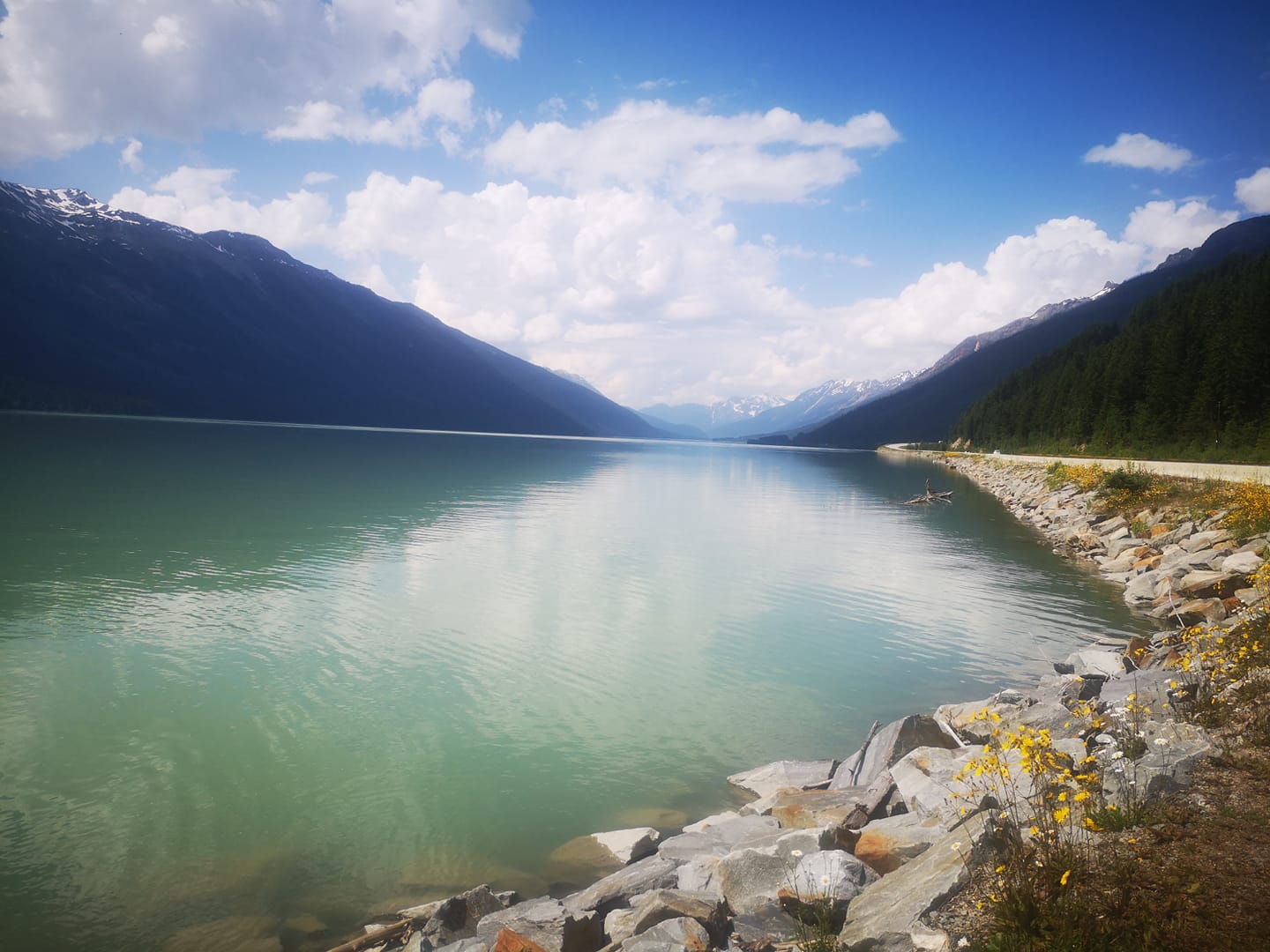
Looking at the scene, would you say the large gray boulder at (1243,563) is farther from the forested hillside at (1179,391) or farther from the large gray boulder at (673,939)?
the forested hillside at (1179,391)

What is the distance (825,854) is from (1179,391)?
84.3 metres

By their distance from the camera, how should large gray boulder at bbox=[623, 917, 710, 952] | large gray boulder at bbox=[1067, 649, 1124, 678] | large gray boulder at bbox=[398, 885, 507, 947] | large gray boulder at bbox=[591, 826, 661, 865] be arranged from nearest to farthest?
large gray boulder at bbox=[623, 917, 710, 952] < large gray boulder at bbox=[398, 885, 507, 947] < large gray boulder at bbox=[591, 826, 661, 865] < large gray boulder at bbox=[1067, 649, 1124, 678]

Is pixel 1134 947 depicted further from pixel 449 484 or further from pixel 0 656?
pixel 449 484

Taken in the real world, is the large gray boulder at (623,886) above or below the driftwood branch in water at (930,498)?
below

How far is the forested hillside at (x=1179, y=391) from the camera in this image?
6144cm

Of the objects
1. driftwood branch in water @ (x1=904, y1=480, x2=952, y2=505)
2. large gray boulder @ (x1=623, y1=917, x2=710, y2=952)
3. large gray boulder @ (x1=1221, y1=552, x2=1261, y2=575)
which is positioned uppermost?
large gray boulder @ (x1=1221, y1=552, x2=1261, y2=575)

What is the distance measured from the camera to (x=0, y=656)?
1554cm

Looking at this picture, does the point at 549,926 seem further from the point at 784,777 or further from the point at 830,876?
the point at 784,777

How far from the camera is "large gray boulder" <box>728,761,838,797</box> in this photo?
36.9 ft

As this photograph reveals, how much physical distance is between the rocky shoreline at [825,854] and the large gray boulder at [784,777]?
0.03 m

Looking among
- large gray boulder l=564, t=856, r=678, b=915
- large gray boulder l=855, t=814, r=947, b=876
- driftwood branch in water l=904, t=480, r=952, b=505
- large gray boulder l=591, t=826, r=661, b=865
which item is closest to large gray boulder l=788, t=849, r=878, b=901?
large gray boulder l=855, t=814, r=947, b=876

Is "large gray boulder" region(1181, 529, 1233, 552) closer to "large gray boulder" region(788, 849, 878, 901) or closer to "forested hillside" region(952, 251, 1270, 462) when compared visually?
"large gray boulder" region(788, 849, 878, 901)

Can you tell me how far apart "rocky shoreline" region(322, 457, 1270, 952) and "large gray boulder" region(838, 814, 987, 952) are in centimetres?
2

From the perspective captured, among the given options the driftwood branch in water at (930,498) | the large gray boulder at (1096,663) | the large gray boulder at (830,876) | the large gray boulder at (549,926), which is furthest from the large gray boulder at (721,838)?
the driftwood branch in water at (930,498)
